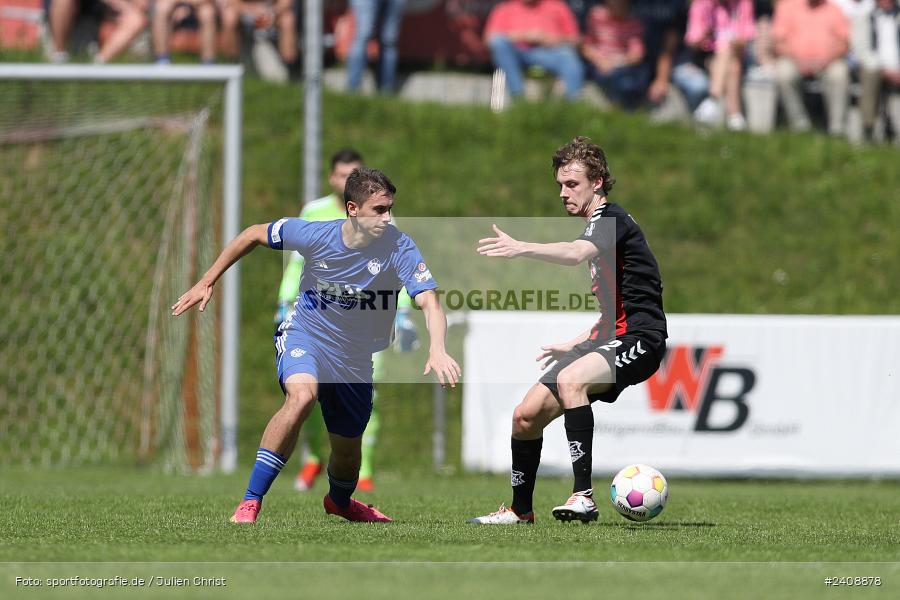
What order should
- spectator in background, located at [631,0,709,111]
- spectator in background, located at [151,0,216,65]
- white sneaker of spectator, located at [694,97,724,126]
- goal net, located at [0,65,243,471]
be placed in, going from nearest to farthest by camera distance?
goal net, located at [0,65,243,471]
spectator in background, located at [151,0,216,65]
spectator in background, located at [631,0,709,111]
white sneaker of spectator, located at [694,97,724,126]

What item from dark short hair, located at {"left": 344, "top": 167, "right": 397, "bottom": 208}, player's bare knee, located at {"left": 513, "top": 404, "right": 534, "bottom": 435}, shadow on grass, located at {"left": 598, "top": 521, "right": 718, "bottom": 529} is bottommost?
shadow on grass, located at {"left": 598, "top": 521, "right": 718, "bottom": 529}

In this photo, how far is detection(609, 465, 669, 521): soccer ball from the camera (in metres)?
6.91

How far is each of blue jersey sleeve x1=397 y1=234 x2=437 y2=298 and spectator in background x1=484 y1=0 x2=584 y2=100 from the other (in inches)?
386

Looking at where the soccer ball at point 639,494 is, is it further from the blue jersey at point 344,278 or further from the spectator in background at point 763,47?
the spectator in background at point 763,47

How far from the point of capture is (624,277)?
7.06 m

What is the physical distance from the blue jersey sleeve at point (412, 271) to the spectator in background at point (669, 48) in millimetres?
10660

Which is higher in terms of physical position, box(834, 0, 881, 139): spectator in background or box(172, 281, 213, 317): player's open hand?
box(834, 0, 881, 139): spectator in background

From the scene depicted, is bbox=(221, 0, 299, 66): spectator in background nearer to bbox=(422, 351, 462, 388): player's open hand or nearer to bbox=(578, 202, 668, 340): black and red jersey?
bbox=(578, 202, 668, 340): black and red jersey

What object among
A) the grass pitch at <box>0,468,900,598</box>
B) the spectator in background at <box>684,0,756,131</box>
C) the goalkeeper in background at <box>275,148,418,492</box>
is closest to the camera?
the grass pitch at <box>0,468,900,598</box>

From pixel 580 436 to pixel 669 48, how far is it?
10951 mm

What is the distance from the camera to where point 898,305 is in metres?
15.1

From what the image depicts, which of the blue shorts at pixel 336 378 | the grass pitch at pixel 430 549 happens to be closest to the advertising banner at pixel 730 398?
the grass pitch at pixel 430 549

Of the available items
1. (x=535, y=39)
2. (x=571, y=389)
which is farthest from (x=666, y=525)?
(x=535, y=39)

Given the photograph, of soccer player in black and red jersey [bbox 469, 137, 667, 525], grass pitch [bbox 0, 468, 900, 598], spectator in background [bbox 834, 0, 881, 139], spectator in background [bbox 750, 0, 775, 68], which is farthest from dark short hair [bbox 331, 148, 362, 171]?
spectator in background [bbox 834, 0, 881, 139]
